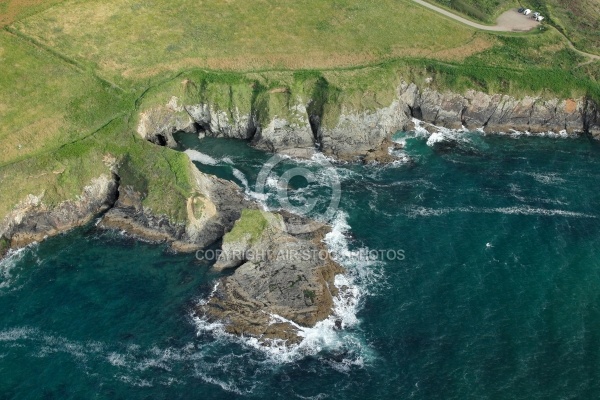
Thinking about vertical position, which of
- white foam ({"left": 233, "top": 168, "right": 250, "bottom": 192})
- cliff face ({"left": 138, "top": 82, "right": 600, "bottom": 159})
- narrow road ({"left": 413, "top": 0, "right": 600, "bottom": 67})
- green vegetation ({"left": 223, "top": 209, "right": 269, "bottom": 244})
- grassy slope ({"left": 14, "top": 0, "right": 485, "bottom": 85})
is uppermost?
narrow road ({"left": 413, "top": 0, "right": 600, "bottom": 67})

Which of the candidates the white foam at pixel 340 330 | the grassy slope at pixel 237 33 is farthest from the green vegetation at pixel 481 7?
the white foam at pixel 340 330

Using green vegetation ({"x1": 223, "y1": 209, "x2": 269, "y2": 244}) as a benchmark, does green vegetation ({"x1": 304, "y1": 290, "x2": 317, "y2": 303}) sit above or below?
below

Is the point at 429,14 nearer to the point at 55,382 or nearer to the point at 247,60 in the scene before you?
the point at 247,60

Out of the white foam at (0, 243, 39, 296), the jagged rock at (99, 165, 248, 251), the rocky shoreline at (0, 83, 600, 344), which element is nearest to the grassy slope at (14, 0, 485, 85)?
the rocky shoreline at (0, 83, 600, 344)

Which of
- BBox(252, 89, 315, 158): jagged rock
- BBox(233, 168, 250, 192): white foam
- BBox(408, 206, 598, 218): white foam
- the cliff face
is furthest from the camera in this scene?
BBox(252, 89, 315, 158): jagged rock

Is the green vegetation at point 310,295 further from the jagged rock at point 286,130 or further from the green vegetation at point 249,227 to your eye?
the jagged rock at point 286,130

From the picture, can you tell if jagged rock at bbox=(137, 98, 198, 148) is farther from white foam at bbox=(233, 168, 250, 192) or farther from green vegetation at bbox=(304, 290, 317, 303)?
green vegetation at bbox=(304, 290, 317, 303)
